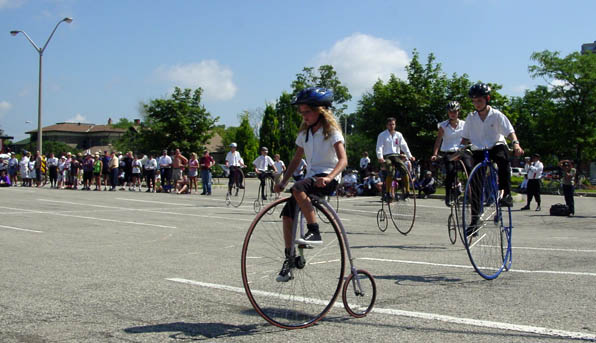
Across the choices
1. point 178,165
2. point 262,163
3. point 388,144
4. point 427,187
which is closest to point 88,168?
point 178,165

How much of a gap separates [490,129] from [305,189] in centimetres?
367

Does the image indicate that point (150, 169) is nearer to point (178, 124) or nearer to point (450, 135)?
point (450, 135)

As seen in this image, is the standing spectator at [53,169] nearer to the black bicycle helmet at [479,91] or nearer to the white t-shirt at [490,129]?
the white t-shirt at [490,129]

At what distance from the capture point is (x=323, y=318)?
191 inches

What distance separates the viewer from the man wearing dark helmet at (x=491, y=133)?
24.1 feet

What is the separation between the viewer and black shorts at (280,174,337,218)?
15.5 feet

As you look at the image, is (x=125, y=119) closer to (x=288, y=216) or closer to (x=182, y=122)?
(x=182, y=122)

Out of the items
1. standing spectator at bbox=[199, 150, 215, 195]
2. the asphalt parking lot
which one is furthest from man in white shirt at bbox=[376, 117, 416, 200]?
standing spectator at bbox=[199, 150, 215, 195]

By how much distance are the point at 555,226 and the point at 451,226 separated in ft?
20.6

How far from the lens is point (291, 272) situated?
495 centimetres

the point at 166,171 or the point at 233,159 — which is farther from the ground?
the point at 233,159

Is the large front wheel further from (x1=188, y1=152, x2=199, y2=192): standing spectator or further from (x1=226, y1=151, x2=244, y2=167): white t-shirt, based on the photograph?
(x1=188, y1=152, x2=199, y2=192): standing spectator

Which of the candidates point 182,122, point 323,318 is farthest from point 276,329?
point 182,122

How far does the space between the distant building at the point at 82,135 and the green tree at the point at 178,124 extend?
99.2 metres
